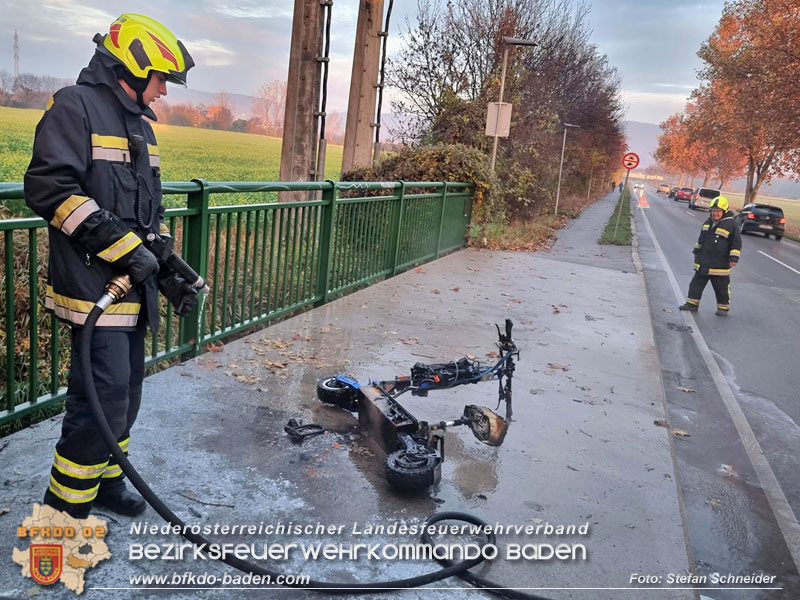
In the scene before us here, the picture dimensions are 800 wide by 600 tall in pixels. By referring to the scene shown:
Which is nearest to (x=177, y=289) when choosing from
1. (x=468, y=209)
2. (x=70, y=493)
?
(x=70, y=493)

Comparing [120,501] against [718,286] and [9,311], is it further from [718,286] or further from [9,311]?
[718,286]

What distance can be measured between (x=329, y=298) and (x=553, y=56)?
20.8 metres

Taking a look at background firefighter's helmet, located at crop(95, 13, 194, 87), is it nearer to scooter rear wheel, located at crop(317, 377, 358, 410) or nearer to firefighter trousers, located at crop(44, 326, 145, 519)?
firefighter trousers, located at crop(44, 326, 145, 519)

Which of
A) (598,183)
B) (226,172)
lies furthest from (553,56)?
(598,183)

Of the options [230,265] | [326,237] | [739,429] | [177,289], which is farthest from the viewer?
[326,237]

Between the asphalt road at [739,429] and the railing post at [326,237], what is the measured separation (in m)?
3.70

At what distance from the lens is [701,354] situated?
7777mm

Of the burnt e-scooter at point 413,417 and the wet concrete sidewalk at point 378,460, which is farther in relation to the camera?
the burnt e-scooter at point 413,417

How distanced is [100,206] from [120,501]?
4.37ft

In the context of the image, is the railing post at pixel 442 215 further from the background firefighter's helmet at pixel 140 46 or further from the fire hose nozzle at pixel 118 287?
the fire hose nozzle at pixel 118 287

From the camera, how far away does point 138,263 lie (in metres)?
2.57

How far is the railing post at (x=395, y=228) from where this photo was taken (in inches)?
357

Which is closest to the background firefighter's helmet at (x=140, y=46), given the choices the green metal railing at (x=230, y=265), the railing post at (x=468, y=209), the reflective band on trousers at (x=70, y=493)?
the green metal railing at (x=230, y=265)

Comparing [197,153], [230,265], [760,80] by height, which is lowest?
[230,265]
